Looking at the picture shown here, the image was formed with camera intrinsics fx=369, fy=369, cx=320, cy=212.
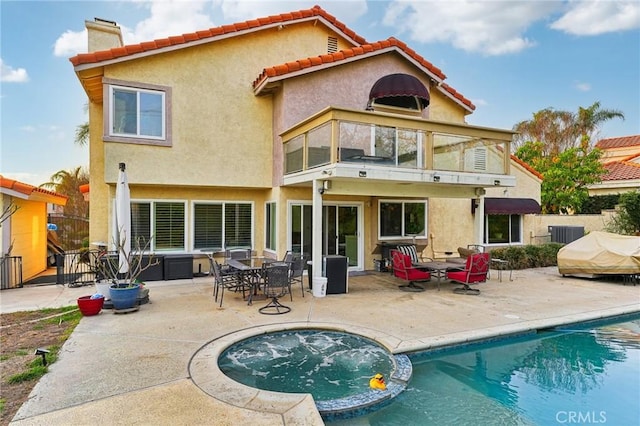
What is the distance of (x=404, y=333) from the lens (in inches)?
314

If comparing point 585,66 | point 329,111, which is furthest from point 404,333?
point 585,66

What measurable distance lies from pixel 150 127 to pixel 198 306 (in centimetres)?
699

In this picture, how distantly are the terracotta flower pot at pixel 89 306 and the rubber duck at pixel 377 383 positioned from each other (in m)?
7.19

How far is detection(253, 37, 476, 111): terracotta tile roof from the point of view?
13430 mm

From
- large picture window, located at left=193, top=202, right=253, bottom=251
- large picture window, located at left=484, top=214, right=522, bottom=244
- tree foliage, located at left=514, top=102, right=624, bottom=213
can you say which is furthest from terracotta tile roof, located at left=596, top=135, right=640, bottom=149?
large picture window, located at left=193, top=202, right=253, bottom=251

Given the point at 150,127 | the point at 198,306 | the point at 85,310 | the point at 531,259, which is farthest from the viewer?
the point at 531,259

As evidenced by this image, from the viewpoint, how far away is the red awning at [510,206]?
18.7 m

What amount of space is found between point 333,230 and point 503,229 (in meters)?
10.3

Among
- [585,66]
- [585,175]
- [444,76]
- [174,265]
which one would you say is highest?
[585,66]

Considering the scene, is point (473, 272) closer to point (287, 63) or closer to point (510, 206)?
point (510, 206)

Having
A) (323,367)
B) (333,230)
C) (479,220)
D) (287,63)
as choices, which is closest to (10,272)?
(333,230)

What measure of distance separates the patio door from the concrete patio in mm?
1399

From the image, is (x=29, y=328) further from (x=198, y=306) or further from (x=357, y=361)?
(x=357, y=361)

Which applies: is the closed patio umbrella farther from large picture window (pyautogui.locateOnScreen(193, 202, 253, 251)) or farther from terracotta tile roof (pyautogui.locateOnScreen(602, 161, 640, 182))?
terracotta tile roof (pyautogui.locateOnScreen(602, 161, 640, 182))
